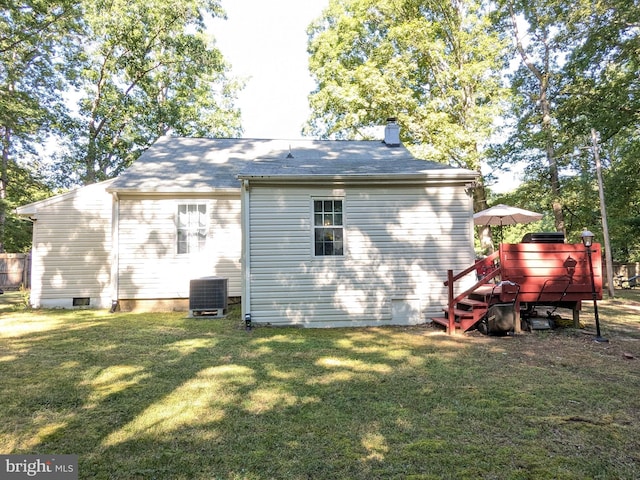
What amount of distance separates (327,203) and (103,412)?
5.63 metres

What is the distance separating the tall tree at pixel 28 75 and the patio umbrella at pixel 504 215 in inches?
722

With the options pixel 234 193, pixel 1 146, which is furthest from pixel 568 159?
pixel 1 146

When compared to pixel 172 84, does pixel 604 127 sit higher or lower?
lower

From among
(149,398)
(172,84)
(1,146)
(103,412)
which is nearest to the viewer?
(103,412)

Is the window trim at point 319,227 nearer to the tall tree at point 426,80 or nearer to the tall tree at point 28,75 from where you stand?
the tall tree at point 426,80

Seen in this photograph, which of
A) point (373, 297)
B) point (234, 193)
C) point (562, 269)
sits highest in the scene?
point (234, 193)

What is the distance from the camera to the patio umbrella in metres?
10.4

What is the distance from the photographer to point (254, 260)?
752cm

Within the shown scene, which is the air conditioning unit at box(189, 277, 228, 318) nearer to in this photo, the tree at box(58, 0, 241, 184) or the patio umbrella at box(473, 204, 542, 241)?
the patio umbrella at box(473, 204, 542, 241)

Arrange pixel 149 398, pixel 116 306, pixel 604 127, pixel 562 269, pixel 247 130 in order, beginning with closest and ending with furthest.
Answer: pixel 149 398 < pixel 562 269 < pixel 116 306 < pixel 604 127 < pixel 247 130

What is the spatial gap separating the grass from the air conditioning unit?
2.31 m

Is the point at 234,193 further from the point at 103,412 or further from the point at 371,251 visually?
the point at 103,412

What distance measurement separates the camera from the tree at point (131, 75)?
18.8m

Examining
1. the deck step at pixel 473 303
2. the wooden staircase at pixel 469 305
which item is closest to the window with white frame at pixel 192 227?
the wooden staircase at pixel 469 305
